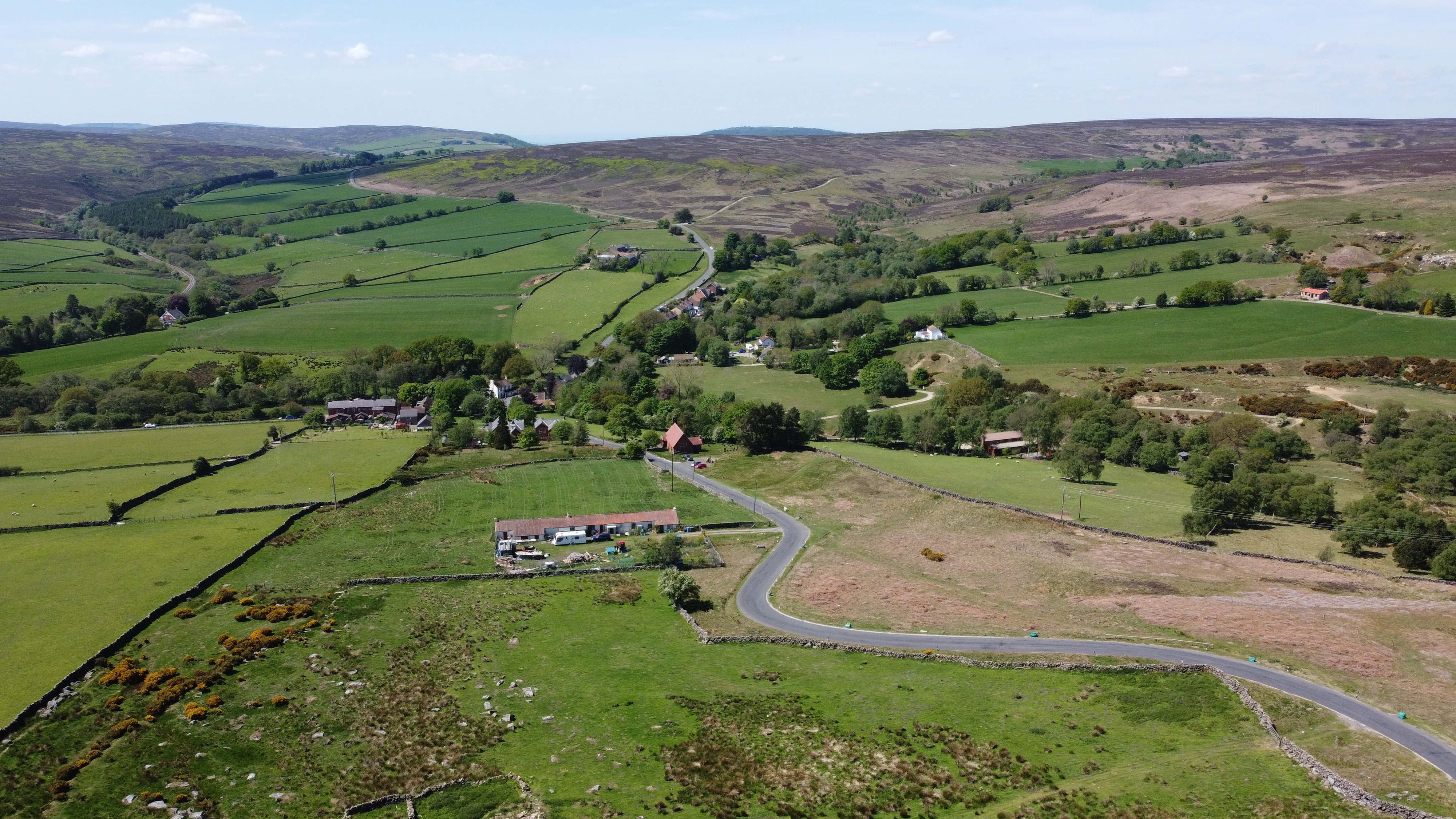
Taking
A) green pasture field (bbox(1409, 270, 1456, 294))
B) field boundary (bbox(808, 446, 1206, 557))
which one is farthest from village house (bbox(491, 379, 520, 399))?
green pasture field (bbox(1409, 270, 1456, 294))

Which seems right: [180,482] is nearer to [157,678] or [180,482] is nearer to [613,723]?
[157,678]

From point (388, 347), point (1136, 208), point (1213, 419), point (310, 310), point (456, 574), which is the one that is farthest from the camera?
point (1136, 208)

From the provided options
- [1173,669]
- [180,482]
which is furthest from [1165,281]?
[180,482]

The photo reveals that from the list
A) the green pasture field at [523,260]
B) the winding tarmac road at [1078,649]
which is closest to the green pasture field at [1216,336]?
the winding tarmac road at [1078,649]

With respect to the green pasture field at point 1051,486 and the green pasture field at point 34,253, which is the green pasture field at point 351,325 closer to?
the green pasture field at point 34,253

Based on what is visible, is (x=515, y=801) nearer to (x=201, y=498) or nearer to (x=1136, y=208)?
(x=201, y=498)

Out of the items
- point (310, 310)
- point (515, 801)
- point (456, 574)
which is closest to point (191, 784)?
point (515, 801)

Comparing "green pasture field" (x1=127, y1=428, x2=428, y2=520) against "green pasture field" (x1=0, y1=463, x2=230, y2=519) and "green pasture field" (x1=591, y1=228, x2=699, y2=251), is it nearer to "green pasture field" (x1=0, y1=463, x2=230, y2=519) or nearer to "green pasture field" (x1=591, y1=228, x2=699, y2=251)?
"green pasture field" (x1=0, y1=463, x2=230, y2=519)
